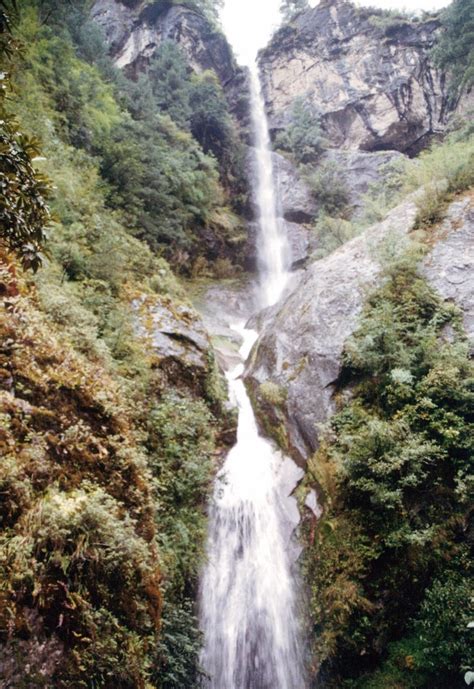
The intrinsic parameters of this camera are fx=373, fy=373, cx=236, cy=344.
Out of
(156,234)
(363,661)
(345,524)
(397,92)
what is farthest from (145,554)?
(397,92)

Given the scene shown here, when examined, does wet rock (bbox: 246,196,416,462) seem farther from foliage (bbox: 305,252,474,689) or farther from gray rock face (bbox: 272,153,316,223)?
gray rock face (bbox: 272,153,316,223)

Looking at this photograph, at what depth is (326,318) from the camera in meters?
9.27

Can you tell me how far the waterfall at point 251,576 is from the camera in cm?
632

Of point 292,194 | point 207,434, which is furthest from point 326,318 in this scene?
point 292,194

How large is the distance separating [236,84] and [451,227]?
2870cm

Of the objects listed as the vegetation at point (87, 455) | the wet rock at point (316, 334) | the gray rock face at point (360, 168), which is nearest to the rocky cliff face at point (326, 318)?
the wet rock at point (316, 334)

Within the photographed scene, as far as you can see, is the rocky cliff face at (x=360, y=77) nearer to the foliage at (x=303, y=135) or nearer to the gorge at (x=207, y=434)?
the foliage at (x=303, y=135)

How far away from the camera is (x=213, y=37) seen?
2952 centimetres

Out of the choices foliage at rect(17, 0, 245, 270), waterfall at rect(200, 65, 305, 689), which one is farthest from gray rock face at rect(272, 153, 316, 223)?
waterfall at rect(200, 65, 305, 689)

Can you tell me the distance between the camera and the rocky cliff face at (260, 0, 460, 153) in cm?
2486

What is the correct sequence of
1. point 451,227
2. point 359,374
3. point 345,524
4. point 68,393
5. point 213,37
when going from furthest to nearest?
point 213,37
point 451,227
point 359,374
point 345,524
point 68,393

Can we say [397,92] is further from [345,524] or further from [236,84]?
[345,524]

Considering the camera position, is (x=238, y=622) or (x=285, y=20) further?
(x=285, y=20)

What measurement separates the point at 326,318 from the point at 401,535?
16.5 feet
